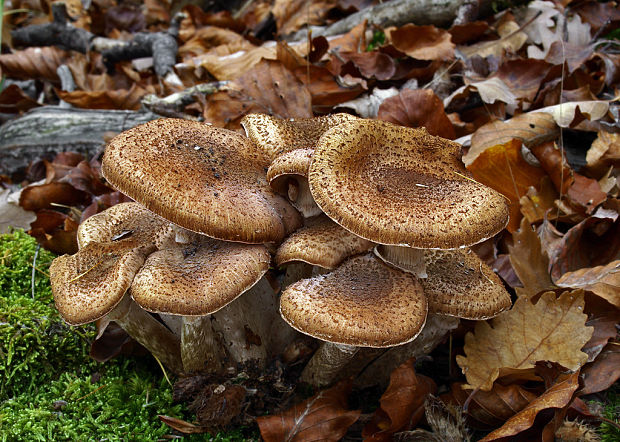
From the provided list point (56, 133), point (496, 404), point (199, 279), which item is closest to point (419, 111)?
point (496, 404)

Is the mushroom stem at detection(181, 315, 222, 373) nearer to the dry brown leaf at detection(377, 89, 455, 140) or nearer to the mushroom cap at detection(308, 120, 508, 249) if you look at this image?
the mushroom cap at detection(308, 120, 508, 249)

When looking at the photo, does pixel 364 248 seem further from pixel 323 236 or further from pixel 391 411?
pixel 391 411

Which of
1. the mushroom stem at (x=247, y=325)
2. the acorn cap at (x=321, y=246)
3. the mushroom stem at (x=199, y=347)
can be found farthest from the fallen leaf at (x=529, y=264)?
the mushroom stem at (x=199, y=347)

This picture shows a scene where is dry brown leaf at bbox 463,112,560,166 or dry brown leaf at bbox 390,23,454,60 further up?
dry brown leaf at bbox 390,23,454,60

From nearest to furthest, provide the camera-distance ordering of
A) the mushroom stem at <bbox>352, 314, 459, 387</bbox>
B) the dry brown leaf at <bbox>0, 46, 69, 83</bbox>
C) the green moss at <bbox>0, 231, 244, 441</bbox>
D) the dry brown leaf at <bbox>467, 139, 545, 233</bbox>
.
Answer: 1. the green moss at <bbox>0, 231, 244, 441</bbox>
2. the mushroom stem at <bbox>352, 314, 459, 387</bbox>
3. the dry brown leaf at <bbox>467, 139, 545, 233</bbox>
4. the dry brown leaf at <bbox>0, 46, 69, 83</bbox>

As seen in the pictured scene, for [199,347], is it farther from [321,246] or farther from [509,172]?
[509,172]

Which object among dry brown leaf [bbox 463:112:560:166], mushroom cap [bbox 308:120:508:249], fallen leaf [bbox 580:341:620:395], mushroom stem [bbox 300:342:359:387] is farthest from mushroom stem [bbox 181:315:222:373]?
dry brown leaf [bbox 463:112:560:166]
